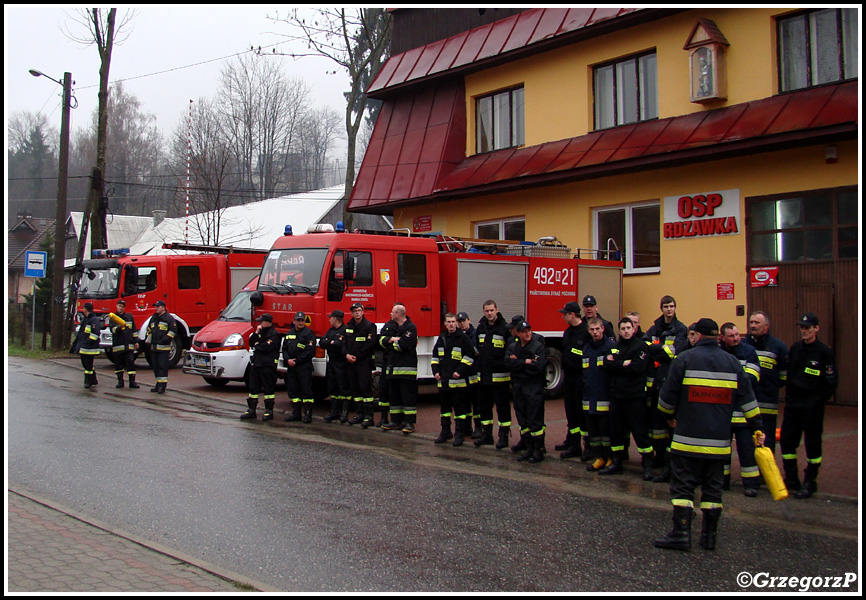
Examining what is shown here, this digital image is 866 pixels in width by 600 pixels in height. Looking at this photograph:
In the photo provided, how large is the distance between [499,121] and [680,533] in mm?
14539

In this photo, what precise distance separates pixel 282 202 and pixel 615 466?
31.9 m

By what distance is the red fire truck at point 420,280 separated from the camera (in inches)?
500

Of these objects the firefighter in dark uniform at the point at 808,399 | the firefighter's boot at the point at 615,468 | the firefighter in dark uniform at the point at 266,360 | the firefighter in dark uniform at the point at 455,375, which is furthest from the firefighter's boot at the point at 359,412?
the firefighter in dark uniform at the point at 808,399

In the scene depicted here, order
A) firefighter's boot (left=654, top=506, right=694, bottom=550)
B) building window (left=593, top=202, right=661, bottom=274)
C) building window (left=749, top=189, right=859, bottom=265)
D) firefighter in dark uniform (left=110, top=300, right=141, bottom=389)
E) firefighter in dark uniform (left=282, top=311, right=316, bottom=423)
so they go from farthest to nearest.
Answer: firefighter in dark uniform (left=110, top=300, right=141, bottom=389)
building window (left=593, top=202, right=661, bottom=274)
building window (left=749, top=189, right=859, bottom=265)
firefighter in dark uniform (left=282, top=311, right=316, bottom=423)
firefighter's boot (left=654, top=506, right=694, bottom=550)

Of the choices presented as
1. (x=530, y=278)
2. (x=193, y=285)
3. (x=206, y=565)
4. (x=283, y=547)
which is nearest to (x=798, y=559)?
(x=283, y=547)

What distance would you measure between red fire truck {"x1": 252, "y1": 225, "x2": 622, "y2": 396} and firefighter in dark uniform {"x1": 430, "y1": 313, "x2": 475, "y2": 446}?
2.42 meters

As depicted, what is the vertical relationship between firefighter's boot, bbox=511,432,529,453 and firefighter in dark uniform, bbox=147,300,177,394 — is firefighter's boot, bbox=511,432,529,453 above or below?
below

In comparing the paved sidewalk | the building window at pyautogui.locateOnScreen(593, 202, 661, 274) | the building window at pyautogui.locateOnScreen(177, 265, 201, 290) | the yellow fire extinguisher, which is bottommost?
the paved sidewalk

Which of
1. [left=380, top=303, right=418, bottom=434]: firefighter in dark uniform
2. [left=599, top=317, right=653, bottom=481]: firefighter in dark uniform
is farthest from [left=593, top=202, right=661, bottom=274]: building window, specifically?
[left=599, top=317, right=653, bottom=481]: firefighter in dark uniform

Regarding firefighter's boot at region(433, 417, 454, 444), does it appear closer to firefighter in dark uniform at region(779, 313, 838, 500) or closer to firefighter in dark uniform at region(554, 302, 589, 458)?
firefighter in dark uniform at region(554, 302, 589, 458)

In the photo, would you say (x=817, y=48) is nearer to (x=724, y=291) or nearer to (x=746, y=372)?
(x=724, y=291)

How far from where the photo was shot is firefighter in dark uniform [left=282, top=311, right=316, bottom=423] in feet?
39.3

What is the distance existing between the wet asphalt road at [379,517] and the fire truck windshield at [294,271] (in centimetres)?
307

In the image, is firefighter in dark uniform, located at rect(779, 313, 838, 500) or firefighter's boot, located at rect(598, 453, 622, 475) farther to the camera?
firefighter's boot, located at rect(598, 453, 622, 475)
